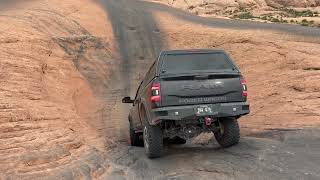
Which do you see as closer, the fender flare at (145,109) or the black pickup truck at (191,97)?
the black pickup truck at (191,97)

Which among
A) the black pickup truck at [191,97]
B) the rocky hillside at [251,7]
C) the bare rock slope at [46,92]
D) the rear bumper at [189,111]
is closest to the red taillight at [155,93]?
the black pickup truck at [191,97]

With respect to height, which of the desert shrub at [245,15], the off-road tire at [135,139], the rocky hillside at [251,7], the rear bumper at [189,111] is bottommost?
the off-road tire at [135,139]

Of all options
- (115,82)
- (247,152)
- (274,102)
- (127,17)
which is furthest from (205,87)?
(127,17)

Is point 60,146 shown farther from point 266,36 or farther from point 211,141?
point 266,36

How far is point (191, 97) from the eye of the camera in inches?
395

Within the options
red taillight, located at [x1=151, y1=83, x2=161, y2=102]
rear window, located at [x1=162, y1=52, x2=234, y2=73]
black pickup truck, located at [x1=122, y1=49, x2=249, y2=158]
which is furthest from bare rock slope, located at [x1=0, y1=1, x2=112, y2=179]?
rear window, located at [x1=162, y1=52, x2=234, y2=73]

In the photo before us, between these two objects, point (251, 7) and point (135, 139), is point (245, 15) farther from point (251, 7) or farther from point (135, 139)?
point (135, 139)

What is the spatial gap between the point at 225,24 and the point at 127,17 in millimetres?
5501

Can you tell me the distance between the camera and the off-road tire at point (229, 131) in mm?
11000

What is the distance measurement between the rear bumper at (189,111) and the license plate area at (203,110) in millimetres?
29

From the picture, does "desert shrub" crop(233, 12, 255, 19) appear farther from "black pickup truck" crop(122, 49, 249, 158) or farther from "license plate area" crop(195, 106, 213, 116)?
"license plate area" crop(195, 106, 213, 116)

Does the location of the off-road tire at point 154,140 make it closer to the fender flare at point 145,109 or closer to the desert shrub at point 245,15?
the fender flare at point 145,109

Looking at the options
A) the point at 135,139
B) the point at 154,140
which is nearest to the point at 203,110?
the point at 154,140

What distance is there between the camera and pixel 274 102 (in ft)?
53.0
